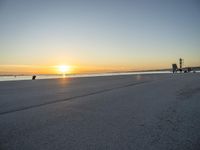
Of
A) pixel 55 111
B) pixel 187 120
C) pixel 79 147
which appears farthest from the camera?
pixel 55 111

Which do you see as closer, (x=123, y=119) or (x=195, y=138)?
(x=195, y=138)

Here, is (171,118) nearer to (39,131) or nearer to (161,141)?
(161,141)

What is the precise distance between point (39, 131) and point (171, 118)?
3065mm

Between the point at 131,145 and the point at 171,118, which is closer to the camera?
the point at 131,145

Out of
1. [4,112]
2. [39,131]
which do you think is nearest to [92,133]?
[39,131]

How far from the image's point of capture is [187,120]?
14.1 ft

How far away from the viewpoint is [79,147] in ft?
9.81

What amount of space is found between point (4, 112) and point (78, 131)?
299cm

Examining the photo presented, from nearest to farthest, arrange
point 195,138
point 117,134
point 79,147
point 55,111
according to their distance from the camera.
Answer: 1. point 79,147
2. point 195,138
3. point 117,134
4. point 55,111

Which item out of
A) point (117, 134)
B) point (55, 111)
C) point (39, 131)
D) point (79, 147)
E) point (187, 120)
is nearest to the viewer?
point (79, 147)

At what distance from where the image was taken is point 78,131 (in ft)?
12.1

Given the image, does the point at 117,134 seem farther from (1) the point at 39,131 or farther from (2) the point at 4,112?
(2) the point at 4,112

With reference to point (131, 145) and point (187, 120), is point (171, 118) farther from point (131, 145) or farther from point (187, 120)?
point (131, 145)

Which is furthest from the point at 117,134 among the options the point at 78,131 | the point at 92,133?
the point at 78,131
